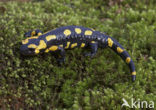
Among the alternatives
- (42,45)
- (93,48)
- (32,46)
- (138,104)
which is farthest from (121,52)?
(32,46)

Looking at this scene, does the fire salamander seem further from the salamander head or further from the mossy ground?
the mossy ground

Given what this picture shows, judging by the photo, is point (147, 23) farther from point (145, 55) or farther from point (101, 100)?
point (101, 100)

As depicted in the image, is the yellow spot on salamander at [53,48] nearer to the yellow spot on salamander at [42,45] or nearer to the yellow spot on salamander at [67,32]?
the yellow spot on salamander at [42,45]

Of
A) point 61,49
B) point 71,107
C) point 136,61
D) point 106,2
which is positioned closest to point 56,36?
point 61,49

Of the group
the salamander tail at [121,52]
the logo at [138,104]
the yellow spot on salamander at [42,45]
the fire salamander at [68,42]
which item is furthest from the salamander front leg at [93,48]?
the logo at [138,104]

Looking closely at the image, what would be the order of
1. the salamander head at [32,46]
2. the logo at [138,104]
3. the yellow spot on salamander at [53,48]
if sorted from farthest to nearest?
the yellow spot on salamander at [53,48]
the salamander head at [32,46]
the logo at [138,104]

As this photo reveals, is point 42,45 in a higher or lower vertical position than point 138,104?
higher

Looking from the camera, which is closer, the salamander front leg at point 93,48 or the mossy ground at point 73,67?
the mossy ground at point 73,67

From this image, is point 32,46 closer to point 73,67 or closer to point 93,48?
point 73,67
